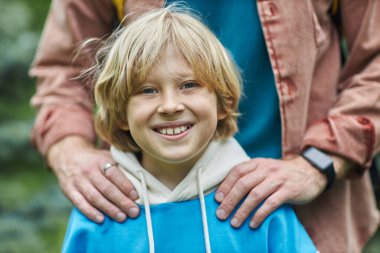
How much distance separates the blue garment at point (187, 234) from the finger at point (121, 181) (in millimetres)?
78

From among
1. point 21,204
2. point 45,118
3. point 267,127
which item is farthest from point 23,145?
point 267,127

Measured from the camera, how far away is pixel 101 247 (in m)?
2.71

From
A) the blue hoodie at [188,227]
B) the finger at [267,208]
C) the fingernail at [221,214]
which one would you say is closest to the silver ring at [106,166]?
the blue hoodie at [188,227]

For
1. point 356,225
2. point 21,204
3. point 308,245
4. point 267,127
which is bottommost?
point 21,204

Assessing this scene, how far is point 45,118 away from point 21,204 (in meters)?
2.35

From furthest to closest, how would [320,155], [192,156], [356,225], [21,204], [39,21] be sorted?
1. [39,21]
2. [21,204]
3. [356,225]
4. [320,155]
5. [192,156]

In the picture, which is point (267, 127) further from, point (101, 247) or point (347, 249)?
point (101, 247)

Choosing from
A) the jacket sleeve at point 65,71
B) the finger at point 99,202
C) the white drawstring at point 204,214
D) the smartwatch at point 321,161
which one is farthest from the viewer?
the jacket sleeve at point 65,71

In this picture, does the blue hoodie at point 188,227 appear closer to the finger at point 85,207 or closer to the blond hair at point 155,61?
the finger at point 85,207

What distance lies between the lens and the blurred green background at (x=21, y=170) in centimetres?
522

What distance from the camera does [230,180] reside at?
2744 millimetres

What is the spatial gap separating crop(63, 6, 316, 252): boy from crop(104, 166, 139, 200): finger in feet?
0.08

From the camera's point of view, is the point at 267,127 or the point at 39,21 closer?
the point at 267,127

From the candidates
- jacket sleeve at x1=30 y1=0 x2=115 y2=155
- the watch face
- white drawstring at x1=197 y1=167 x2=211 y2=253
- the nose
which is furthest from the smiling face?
jacket sleeve at x1=30 y1=0 x2=115 y2=155
